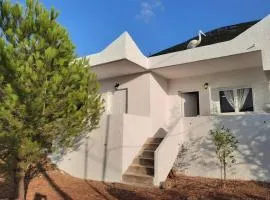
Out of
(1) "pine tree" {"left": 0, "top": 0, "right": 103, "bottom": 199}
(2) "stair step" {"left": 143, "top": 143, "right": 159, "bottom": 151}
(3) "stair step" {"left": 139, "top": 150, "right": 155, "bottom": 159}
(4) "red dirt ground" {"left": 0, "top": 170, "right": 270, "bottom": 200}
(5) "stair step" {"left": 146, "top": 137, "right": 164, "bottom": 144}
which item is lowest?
(4) "red dirt ground" {"left": 0, "top": 170, "right": 270, "bottom": 200}

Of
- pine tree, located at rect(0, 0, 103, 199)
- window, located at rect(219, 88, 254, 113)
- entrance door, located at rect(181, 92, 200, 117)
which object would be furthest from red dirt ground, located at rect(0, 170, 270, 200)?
entrance door, located at rect(181, 92, 200, 117)

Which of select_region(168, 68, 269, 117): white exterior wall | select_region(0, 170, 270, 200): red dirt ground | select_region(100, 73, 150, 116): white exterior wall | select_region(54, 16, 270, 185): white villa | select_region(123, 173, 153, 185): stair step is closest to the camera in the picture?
select_region(0, 170, 270, 200): red dirt ground

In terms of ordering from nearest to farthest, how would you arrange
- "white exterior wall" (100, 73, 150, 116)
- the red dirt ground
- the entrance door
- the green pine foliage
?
1. the red dirt ground
2. the green pine foliage
3. "white exterior wall" (100, 73, 150, 116)
4. the entrance door

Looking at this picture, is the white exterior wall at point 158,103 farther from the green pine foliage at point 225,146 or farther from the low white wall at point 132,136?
the green pine foliage at point 225,146

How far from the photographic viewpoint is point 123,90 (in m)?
14.5

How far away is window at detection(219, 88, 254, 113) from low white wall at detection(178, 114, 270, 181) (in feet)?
6.29

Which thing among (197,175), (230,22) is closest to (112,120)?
(197,175)

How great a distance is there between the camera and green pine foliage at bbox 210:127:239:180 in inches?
398

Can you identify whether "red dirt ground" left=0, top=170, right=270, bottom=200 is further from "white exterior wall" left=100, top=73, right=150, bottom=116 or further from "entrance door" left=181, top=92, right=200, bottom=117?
"entrance door" left=181, top=92, right=200, bottom=117

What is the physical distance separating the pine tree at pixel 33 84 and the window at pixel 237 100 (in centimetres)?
814

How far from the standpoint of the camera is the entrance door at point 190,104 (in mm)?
15000

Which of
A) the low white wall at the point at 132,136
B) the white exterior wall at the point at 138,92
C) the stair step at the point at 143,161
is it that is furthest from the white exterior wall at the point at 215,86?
the stair step at the point at 143,161

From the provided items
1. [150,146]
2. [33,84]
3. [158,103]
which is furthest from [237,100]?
[33,84]

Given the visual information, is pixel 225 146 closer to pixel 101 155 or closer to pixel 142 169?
pixel 142 169
